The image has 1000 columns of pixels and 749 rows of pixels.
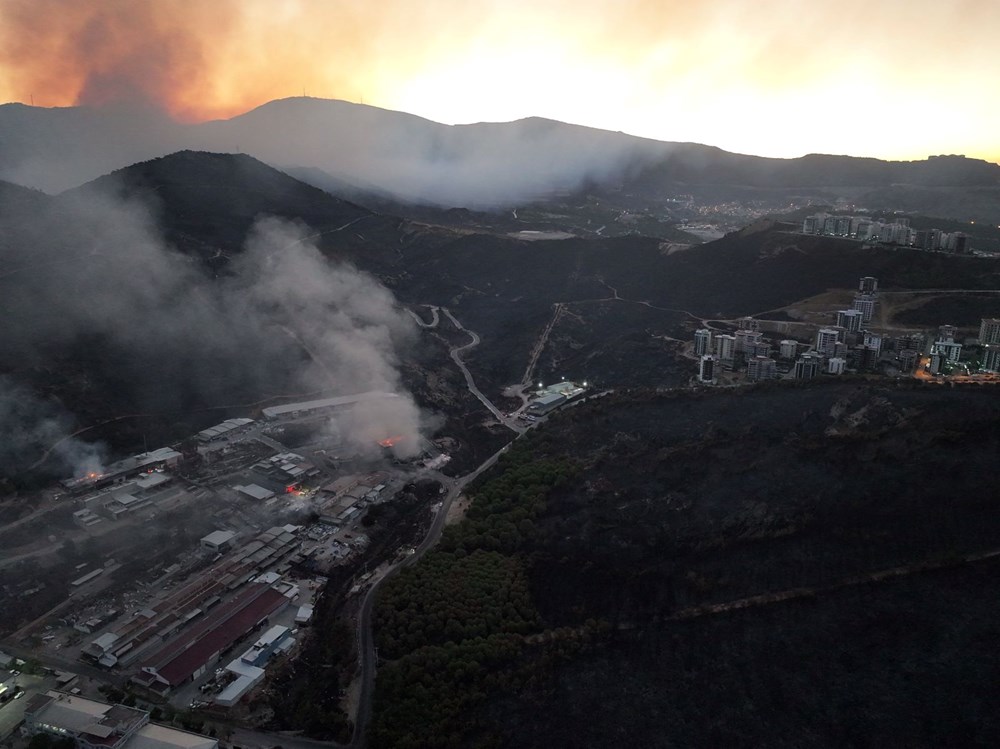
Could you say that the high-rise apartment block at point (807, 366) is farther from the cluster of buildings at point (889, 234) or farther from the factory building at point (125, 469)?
the factory building at point (125, 469)

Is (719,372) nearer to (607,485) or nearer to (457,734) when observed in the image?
(607,485)

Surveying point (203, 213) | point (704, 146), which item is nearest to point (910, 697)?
point (203, 213)

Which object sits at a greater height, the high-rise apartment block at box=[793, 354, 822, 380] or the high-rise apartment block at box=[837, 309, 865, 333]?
the high-rise apartment block at box=[837, 309, 865, 333]

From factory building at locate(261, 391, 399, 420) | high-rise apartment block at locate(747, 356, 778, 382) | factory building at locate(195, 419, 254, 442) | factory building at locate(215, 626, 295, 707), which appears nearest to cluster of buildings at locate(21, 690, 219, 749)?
factory building at locate(215, 626, 295, 707)

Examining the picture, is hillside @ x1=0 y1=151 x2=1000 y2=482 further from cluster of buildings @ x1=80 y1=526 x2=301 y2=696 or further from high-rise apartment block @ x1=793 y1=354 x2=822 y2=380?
cluster of buildings @ x1=80 y1=526 x2=301 y2=696

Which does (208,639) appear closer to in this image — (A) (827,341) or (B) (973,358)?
(A) (827,341)

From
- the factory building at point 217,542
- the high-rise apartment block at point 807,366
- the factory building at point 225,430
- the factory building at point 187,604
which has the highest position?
the high-rise apartment block at point 807,366

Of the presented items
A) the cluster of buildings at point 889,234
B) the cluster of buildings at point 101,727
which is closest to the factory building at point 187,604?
the cluster of buildings at point 101,727
